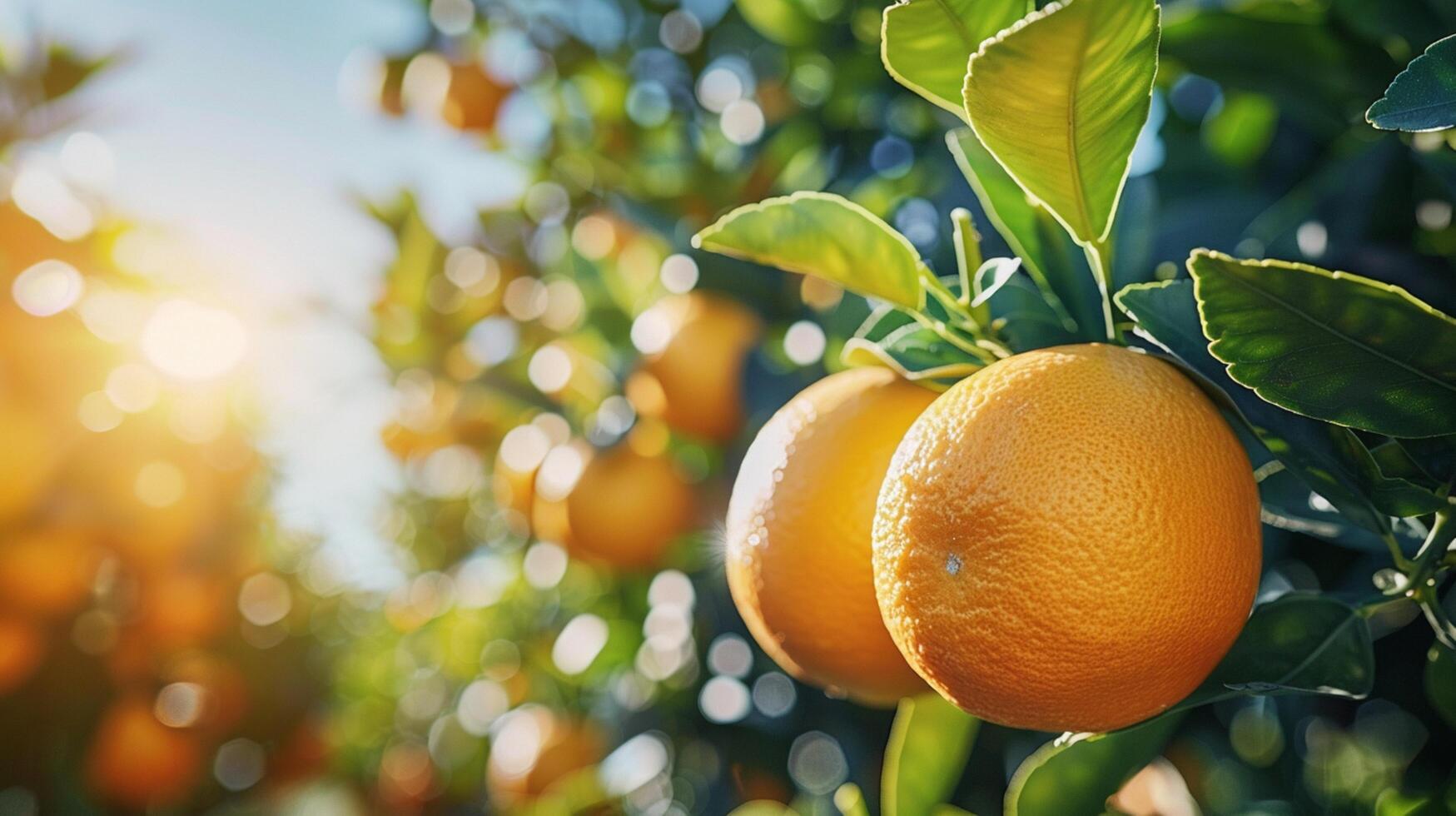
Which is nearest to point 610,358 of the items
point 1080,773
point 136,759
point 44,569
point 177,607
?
point 1080,773

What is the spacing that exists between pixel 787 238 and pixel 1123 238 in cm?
33

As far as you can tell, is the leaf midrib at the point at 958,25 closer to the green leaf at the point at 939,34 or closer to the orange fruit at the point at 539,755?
the green leaf at the point at 939,34

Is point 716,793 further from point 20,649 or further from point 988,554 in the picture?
point 20,649

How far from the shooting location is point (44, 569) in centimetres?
171

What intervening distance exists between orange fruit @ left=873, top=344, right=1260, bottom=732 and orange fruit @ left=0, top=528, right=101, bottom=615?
1.86 m

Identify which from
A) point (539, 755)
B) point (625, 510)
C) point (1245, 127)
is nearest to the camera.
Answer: point (1245, 127)

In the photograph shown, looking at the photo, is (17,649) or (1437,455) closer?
(1437,455)

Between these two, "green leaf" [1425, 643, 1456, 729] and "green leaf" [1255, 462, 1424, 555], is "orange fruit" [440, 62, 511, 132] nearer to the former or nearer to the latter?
"green leaf" [1255, 462, 1424, 555]

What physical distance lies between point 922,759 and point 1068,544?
359 mm

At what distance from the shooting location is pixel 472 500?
247cm

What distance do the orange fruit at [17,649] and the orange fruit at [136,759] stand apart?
0.21 m

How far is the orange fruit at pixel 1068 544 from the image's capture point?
437 millimetres

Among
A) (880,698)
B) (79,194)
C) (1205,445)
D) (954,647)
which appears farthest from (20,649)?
(1205,445)

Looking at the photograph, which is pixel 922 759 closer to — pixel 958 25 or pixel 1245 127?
pixel 958 25
